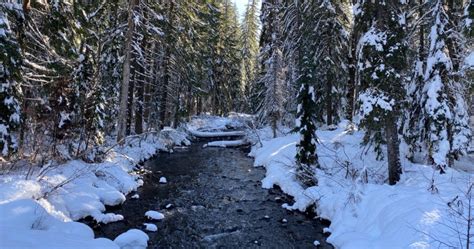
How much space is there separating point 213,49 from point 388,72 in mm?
30644

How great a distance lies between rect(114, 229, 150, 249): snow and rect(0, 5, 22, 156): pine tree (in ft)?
15.0

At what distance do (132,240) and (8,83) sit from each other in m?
5.78

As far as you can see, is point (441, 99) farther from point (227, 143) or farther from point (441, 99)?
point (227, 143)

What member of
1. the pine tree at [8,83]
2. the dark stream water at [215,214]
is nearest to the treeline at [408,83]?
the dark stream water at [215,214]

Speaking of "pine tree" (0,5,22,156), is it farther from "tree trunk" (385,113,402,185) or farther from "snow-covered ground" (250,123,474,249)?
"tree trunk" (385,113,402,185)

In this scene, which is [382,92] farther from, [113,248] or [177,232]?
[113,248]

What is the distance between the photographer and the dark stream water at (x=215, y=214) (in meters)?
9.57

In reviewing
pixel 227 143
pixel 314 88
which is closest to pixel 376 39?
pixel 314 88

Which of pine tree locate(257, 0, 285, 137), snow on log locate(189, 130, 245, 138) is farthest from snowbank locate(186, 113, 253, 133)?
pine tree locate(257, 0, 285, 137)

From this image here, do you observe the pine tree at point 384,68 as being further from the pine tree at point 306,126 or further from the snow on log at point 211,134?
the snow on log at point 211,134

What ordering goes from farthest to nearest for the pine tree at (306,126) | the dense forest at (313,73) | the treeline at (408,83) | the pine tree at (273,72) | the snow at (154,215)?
the pine tree at (273,72) → the pine tree at (306,126) → the treeline at (408,83) → the dense forest at (313,73) → the snow at (154,215)

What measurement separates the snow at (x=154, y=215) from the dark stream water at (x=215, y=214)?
0.14 meters

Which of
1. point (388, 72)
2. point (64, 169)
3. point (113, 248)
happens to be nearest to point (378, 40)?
point (388, 72)

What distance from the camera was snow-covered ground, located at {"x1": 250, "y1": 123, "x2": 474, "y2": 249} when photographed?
7.64 m
